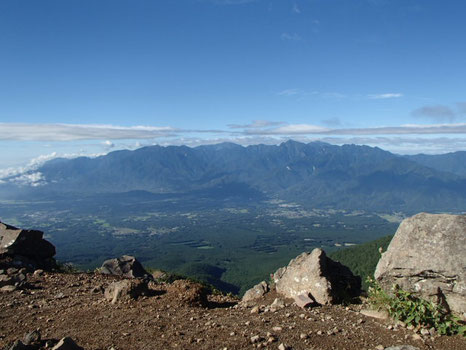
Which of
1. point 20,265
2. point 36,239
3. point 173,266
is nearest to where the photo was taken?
point 20,265

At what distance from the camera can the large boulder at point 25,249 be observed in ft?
61.3

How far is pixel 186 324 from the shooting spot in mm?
10695

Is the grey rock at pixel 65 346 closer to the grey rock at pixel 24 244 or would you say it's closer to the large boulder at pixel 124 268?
the large boulder at pixel 124 268

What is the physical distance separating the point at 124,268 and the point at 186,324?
11487 millimetres

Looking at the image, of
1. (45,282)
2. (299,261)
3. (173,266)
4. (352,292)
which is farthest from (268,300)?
(173,266)

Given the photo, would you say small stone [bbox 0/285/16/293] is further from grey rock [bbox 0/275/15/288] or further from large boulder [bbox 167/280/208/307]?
large boulder [bbox 167/280/208/307]

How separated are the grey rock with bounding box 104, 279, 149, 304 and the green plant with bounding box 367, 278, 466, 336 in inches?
343

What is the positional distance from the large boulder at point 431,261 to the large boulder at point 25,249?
17.9m

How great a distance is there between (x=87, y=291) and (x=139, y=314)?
479 cm

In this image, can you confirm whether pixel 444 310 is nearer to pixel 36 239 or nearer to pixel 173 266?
pixel 36 239

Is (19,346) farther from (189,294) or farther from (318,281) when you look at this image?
(318,281)

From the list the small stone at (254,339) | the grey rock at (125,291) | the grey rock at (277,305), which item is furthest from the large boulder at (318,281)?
the grey rock at (125,291)

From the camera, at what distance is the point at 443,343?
9.01m

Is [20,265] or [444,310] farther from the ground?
[444,310]
